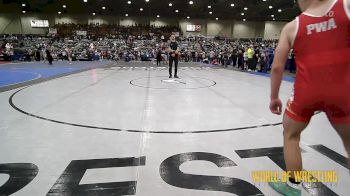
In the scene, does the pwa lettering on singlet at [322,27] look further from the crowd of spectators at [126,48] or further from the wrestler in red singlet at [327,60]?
the crowd of spectators at [126,48]

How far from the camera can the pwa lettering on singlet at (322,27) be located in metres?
1.59

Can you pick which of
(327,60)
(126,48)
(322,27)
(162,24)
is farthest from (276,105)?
(162,24)

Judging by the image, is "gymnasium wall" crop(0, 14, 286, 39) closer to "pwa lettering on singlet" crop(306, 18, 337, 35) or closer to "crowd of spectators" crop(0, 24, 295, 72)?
"crowd of spectators" crop(0, 24, 295, 72)

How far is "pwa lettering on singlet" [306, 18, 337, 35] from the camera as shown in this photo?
5.21ft

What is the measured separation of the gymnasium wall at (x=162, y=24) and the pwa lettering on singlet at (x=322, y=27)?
128 feet

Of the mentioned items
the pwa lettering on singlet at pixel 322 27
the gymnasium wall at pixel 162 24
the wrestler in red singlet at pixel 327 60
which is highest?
the gymnasium wall at pixel 162 24

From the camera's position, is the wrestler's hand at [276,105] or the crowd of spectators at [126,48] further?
the crowd of spectators at [126,48]

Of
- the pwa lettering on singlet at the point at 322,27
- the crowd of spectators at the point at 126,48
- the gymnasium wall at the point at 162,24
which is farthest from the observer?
the gymnasium wall at the point at 162,24

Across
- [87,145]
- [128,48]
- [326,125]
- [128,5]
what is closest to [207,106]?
[326,125]

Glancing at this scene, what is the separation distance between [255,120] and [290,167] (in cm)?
241

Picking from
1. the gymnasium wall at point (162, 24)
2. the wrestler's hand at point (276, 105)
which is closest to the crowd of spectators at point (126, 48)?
the gymnasium wall at point (162, 24)

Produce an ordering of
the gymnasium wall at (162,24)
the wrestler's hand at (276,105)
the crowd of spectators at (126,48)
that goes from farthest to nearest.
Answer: the gymnasium wall at (162,24), the crowd of spectators at (126,48), the wrestler's hand at (276,105)

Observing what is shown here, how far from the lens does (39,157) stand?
276 cm

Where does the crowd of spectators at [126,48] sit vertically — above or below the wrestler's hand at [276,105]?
above
